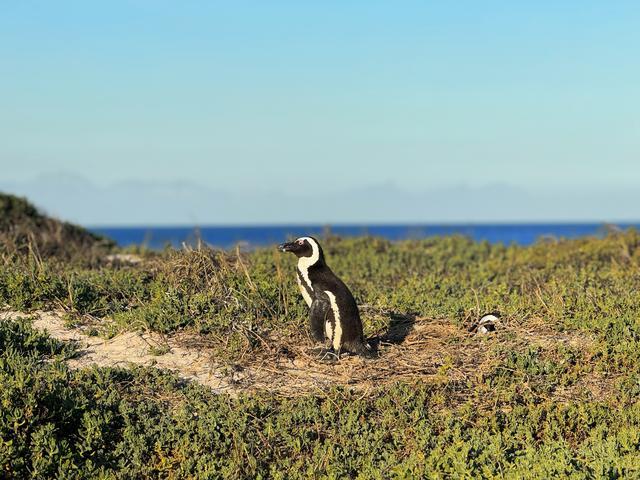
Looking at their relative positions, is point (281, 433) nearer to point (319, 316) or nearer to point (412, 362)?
point (319, 316)

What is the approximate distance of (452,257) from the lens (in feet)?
57.3

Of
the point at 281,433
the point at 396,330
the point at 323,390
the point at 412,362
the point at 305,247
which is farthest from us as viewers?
→ the point at 396,330

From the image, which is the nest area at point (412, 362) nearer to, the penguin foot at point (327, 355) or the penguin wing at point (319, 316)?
the penguin foot at point (327, 355)

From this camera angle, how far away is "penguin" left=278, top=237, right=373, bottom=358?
360 inches

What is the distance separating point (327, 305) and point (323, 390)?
1.09 meters

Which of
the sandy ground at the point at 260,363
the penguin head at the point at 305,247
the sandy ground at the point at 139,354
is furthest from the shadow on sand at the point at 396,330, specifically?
the sandy ground at the point at 139,354

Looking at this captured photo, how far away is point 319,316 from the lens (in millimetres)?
9258

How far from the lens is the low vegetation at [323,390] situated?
7.32m

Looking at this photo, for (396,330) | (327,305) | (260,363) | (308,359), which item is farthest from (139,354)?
(396,330)

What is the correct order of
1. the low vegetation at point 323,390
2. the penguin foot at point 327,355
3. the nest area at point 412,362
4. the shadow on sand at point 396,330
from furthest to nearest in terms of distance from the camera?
1. the shadow on sand at point 396,330
2. the penguin foot at point 327,355
3. the nest area at point 412,362
4. the low vegetation at point 323,390

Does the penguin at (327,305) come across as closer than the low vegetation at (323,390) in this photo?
No

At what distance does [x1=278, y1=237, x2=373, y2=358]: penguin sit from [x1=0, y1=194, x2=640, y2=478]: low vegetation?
26 cm

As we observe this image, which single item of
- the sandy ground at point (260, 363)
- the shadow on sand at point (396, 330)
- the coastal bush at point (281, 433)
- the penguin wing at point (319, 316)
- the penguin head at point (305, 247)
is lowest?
the coastal bush at point (281, 433)

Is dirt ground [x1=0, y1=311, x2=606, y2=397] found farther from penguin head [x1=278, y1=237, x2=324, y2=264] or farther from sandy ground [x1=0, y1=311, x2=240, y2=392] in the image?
penguin head [x1=278, y1=237, x2=324, y2=264]
